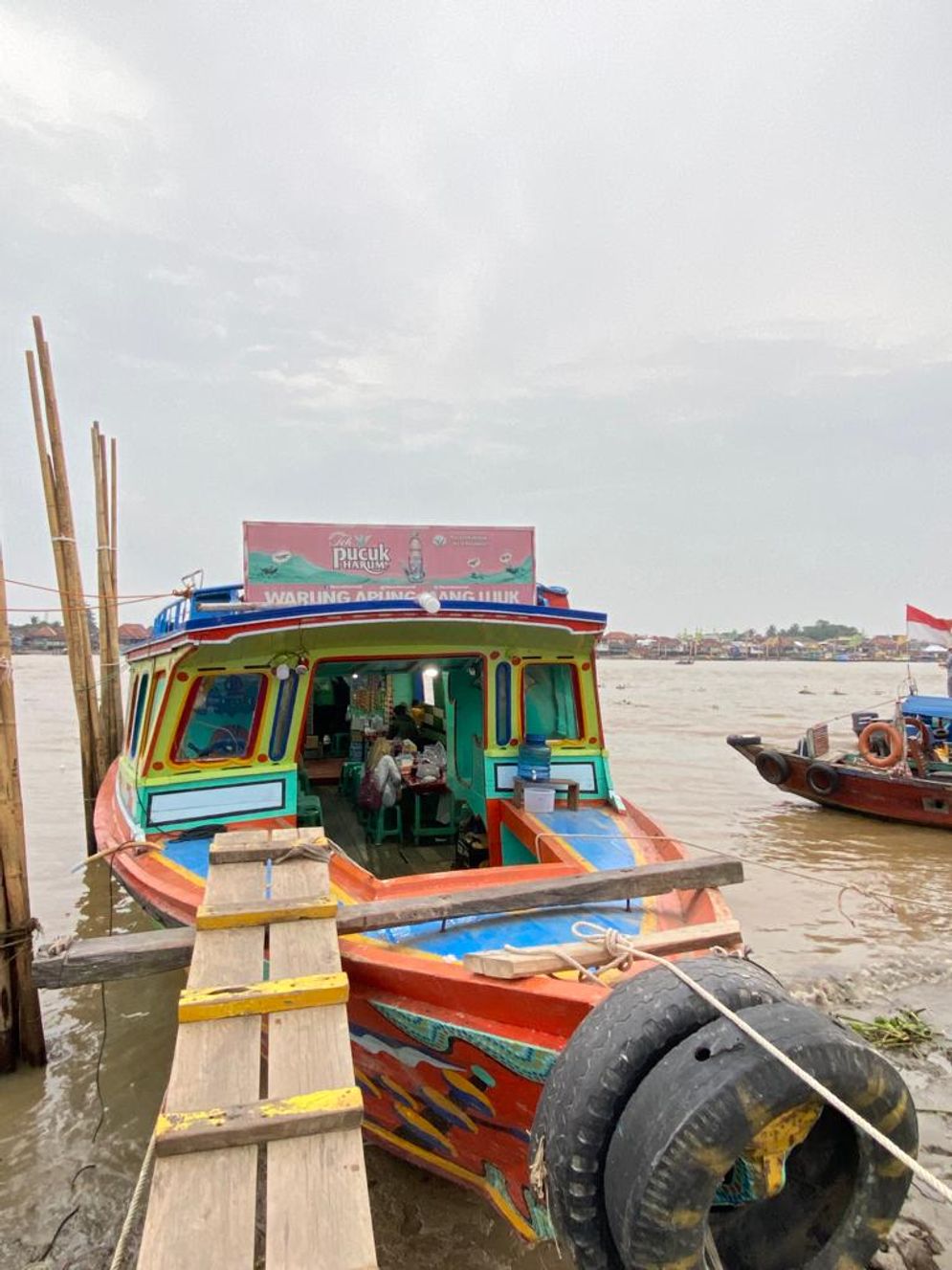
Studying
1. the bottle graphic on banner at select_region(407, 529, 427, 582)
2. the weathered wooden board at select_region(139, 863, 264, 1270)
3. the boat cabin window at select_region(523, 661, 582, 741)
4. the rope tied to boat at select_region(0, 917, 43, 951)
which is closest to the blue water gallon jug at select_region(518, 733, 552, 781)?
the boat cabin window at select_region(523, 661, 582, 741)

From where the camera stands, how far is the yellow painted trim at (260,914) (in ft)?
11.7

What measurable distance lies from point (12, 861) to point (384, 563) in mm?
3485

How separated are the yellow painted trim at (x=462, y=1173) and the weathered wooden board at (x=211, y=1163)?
1.54m

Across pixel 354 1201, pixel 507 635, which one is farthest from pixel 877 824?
pixel 354 1201

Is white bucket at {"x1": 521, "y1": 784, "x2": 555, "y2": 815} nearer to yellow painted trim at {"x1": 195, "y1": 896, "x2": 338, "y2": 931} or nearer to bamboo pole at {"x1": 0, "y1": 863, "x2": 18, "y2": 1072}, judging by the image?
yellow painted trim at {"x1": 195, "y1": 896, "x2": 338, "y2": 931}

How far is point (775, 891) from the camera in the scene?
10.2 metres

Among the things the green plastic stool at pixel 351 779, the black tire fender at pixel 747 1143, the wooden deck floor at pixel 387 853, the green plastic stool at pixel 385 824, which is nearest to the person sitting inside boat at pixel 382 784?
the green plastic stool at pixel 385 824

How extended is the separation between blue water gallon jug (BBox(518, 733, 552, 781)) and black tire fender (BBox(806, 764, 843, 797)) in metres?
10.2

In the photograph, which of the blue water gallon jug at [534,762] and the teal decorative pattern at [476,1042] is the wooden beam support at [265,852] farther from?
the blue water gallon jug at [534,762]

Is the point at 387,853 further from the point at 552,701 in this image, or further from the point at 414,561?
the point at 414,561

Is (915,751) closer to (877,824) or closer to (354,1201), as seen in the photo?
(877,824)

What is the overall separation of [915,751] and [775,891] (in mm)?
5415

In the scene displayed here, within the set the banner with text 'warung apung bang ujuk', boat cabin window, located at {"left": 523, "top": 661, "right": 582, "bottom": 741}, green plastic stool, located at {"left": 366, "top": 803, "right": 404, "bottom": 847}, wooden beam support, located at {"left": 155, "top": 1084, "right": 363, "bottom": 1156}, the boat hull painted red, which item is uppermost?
the banner with text 'warung apung bang ujuk'

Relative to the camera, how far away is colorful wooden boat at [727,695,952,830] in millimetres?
13359
